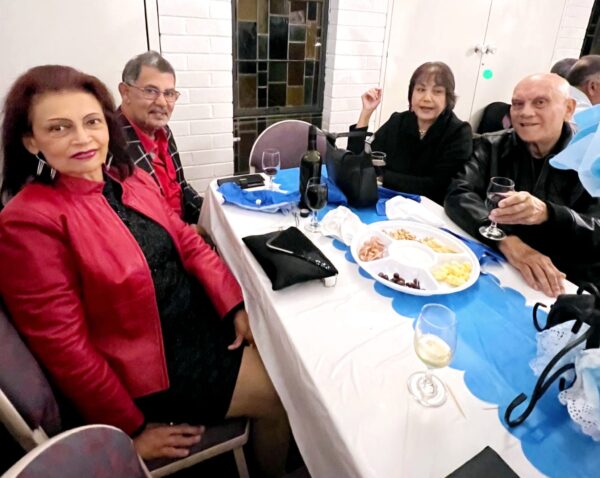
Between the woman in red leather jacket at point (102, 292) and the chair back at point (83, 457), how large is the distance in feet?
0.97

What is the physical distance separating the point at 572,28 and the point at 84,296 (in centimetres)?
469

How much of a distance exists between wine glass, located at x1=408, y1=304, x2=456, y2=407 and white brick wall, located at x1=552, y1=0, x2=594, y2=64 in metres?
4.18

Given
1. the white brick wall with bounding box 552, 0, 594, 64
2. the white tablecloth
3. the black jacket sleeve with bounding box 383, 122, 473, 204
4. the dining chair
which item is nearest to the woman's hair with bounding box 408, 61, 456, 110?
the black jacket sleeve with bounding box 383, 122, 473, 204

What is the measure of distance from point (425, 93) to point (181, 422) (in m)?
1.75

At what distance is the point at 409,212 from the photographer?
1.45m

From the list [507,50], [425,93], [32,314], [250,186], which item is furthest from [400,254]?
[507,50]

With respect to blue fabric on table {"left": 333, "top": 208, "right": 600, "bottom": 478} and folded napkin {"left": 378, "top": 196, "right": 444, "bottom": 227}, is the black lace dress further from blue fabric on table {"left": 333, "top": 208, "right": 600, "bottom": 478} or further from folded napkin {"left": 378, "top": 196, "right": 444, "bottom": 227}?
folded napkin {"left": 378, "top": 196, "right": 444, "bottom": 227}

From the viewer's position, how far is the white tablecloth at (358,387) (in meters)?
0.68

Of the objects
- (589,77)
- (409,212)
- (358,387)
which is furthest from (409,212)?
(589,77)

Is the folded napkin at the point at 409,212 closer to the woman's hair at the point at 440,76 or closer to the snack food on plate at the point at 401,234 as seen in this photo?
the snack food on plate at the point at 401,234

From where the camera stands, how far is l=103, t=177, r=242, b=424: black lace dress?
3.52 feet

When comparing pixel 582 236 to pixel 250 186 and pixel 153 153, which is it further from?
pixel 153 153

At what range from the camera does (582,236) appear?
1.24 meters

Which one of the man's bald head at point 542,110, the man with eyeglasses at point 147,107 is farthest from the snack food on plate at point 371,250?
the man with eyeglasses at point 147,107
